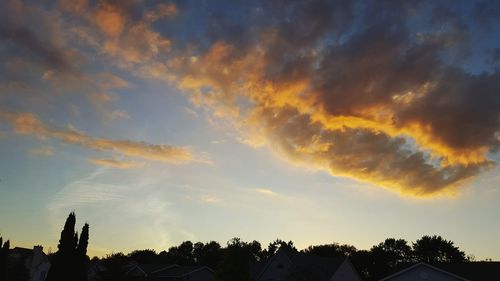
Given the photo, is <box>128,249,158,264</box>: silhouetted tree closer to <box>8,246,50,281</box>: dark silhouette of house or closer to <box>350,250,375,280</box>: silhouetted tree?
<box>8,246,50,281</box>: dark silhouette of house

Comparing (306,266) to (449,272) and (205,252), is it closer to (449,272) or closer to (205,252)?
(449,272)

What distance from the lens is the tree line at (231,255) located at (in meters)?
44.6

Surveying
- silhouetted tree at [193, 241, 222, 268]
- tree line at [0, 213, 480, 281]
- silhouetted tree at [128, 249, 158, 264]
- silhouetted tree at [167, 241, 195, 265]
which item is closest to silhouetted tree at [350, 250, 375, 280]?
tree line at [0, 213, 480, 281]

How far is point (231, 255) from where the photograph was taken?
4500 cm

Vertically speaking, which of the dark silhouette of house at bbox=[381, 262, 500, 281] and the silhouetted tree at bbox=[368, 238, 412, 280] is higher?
the silhouetted tree at bbox=[368, 238, 412, 280]

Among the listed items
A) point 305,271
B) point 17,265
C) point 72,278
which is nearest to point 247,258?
point 305,271

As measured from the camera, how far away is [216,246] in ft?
443

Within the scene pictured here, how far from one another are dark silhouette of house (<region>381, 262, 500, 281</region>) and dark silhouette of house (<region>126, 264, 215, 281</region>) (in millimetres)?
35458

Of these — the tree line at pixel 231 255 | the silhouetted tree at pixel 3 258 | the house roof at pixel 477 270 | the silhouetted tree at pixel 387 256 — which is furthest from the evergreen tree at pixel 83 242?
the silhouetted tree at pixel 387 256

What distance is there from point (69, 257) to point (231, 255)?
1779 cm

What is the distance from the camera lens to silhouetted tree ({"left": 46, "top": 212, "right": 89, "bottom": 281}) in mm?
43625

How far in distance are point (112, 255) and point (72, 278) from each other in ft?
44.5

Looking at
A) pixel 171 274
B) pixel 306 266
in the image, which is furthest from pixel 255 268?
pixel 306 266

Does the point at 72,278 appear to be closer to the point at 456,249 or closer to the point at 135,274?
the point at 135,274
